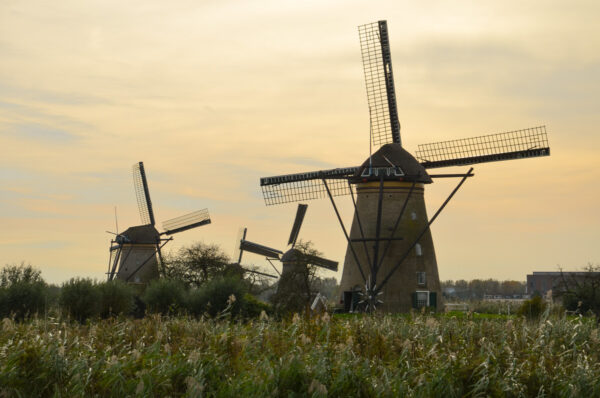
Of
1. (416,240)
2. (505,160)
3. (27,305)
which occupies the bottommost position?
(27,305)

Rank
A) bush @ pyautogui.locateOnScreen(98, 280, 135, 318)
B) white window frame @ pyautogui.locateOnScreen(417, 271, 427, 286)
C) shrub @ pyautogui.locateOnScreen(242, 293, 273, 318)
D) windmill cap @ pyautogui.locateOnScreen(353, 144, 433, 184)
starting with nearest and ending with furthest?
windmill cap @ pyautogui.locateOnScreen(353, 144, 433, 184) < white window frame @ pyautogui.locateOnScreen(417, 271, 427, 286) < shrub @ pyautogui.locateOnScreen(242, 293, 273, 318) < bush @ pyautogui.locateOnScreen(98, 280, 135, 318)

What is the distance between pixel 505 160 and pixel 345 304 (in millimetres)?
10402

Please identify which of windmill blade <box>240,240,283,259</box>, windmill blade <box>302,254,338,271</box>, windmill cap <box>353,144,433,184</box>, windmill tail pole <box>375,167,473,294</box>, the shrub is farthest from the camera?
windmill blade <box>240,240,283,259</box>

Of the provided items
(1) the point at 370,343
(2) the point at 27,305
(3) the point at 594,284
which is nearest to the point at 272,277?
(2) the point at 27,305

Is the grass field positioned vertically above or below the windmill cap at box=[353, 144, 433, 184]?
below

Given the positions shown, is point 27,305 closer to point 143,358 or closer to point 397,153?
point 397,153

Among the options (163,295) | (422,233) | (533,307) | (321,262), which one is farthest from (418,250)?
(163,295)

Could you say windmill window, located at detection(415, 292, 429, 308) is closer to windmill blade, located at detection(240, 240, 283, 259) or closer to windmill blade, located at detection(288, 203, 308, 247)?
windmill blade, located at detection(288, 203, 308, 247)

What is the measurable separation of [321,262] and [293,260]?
174 cm

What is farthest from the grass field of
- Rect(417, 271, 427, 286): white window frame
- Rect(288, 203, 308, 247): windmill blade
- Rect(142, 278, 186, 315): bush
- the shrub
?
Rect(288, 203, 308, 247): windmill blade

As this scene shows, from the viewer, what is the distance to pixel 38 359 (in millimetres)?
12922

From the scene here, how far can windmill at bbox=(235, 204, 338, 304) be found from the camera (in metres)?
42.1

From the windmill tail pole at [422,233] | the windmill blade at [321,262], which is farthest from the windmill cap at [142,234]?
the windmill tail pole at [422,233]

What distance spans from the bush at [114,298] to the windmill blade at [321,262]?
9.66m
